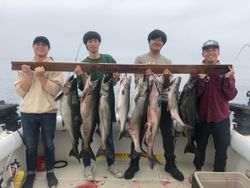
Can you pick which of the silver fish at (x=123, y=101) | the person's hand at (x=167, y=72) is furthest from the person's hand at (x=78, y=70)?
the person's hand at (x=167, y=72)

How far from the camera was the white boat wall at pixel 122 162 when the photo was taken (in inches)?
188

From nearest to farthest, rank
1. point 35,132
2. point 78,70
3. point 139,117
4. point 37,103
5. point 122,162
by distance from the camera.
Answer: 1. point 78,70
2. point 139,117
3. point 37,103
4. point 35,132
5. point 122,162

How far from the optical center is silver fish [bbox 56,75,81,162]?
4.19m

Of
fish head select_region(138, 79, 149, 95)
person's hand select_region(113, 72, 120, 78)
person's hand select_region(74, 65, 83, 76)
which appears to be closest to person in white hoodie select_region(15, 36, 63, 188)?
person's hand select_region(74, 65, 83, 76)

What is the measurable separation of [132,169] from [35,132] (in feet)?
5.47

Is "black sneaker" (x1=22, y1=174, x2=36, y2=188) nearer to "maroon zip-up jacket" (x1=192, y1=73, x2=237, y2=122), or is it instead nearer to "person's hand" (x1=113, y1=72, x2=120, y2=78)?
"person's hand" (x1=113, y1=72, x2=120, y2=78)

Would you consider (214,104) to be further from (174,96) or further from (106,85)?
(106,85)

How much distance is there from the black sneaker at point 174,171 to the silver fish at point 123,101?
4.17 feet

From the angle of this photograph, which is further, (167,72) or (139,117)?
(139,117)

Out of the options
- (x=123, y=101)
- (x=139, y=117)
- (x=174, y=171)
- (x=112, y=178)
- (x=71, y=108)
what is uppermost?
(x=123, y=101)

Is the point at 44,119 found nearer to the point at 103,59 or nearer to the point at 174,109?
the point at 103,59

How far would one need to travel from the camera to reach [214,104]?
4656mm

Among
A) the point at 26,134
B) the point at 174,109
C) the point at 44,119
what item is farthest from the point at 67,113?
the point at 174,109

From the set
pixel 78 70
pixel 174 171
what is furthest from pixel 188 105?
pixel 78 70
